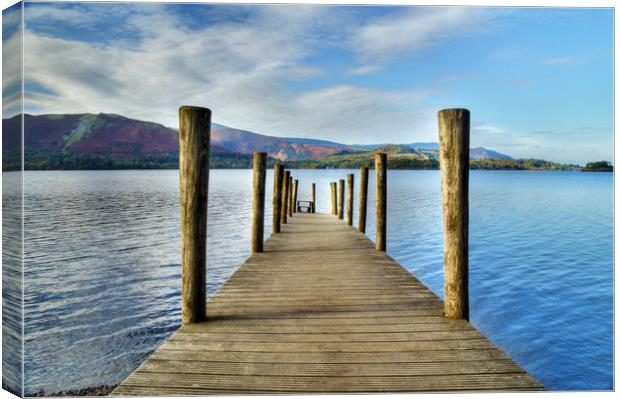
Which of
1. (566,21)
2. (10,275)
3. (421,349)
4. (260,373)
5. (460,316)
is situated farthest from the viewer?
(566,21)

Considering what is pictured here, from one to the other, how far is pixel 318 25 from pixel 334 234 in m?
5.37

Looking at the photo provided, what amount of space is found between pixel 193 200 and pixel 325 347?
171 centimetres

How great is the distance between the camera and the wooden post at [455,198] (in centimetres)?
373

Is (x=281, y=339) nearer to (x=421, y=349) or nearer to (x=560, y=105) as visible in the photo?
(x=421, y=349)

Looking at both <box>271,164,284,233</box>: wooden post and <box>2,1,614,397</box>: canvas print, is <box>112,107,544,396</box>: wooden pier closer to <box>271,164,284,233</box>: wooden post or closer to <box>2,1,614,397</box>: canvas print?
<box>2,1,614,397</box>: canvas print

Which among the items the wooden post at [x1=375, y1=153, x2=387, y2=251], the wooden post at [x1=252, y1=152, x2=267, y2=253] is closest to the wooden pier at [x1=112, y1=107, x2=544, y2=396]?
the wooden post at [x1=252, y1=152, x2=267, y2=253]

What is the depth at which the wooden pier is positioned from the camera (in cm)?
270

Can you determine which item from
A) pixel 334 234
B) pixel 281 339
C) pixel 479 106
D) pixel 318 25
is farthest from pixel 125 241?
pixel 281 339

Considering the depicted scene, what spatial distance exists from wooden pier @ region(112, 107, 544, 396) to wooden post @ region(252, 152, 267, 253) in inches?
77.1

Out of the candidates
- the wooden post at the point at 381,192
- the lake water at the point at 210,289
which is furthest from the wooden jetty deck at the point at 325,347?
the wooden post at the point at 381,192

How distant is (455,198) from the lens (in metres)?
3.76

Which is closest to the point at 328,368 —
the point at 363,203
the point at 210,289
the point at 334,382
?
the point at 334,382

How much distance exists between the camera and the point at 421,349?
10.4 feet

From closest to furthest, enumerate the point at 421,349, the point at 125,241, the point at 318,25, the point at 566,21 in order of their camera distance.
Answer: the point at 421,349 → the point at 566,21 → the point at 318,25 → the point at 125,241
